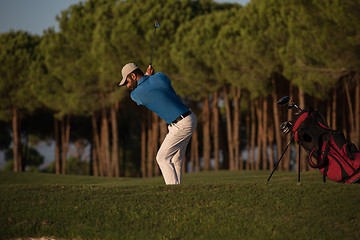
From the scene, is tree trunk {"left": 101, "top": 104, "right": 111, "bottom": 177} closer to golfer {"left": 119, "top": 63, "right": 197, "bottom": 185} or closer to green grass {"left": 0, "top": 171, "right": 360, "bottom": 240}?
green grass {"left": 0, "top": 171, "right": 360, "bottom": 240}

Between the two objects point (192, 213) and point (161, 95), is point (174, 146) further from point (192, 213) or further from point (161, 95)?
point (192, 213)

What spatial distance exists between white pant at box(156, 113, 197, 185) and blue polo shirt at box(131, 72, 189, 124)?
0.17 m

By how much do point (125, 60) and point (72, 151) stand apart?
15699mm

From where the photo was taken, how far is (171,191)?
8508mm

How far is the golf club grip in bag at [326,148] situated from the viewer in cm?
863

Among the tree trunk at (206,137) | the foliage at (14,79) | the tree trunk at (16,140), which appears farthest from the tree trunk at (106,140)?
the tree trunk at (16,140)

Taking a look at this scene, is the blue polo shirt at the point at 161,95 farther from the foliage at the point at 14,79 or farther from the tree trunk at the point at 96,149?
the foliage at the point at 14,79

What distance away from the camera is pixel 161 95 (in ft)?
26.6

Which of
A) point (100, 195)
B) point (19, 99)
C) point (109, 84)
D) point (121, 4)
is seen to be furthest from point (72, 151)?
point (100, 195)

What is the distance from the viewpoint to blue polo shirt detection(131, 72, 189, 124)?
26.6 ft

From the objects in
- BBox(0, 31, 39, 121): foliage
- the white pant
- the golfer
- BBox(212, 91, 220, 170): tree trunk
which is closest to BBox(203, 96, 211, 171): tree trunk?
BBox(212, 91, 220, 170): tree trunk

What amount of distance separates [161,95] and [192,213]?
2023 millimetres

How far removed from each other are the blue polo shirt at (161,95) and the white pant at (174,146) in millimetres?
171

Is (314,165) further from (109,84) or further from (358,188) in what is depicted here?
(109,84)
